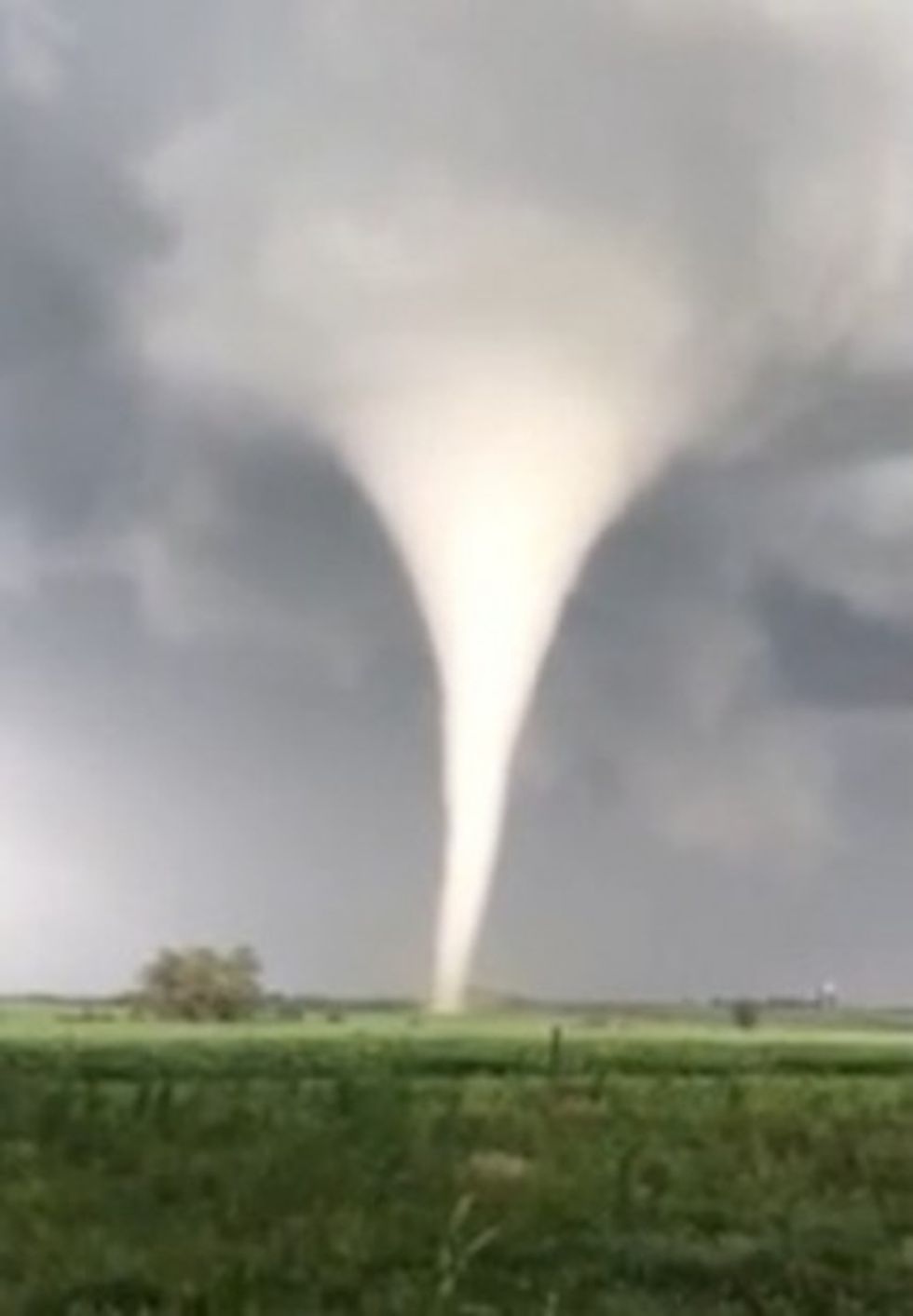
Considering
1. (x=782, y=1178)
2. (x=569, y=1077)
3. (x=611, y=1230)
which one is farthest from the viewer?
(x=569, y=1077)

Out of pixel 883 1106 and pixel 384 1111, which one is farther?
pixel 883 1106

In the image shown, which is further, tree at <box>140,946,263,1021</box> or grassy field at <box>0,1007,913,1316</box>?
tree at <box>140,946,263,1021</box>

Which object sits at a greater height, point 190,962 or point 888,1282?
point 190,962

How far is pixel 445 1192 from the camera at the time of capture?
94.7 ft

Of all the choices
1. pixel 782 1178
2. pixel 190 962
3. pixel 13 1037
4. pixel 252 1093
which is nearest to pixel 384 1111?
pixel 252 1093

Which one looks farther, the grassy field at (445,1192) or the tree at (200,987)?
the tree at (200,987)

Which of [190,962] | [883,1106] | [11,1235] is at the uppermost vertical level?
[190,962]

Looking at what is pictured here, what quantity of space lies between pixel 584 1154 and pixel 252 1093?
327 inches

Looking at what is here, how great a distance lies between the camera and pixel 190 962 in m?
126

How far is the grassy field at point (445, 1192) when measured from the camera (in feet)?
72.6

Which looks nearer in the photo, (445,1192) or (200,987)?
(445,1192)

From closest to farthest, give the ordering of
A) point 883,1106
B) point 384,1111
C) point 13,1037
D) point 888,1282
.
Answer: point 888,1282, point 384,1111, point 883,1106, point 13,1037

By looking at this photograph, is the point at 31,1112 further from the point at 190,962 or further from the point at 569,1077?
the point at 190,962

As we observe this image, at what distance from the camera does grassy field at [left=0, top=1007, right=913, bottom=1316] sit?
2212 centimetres
